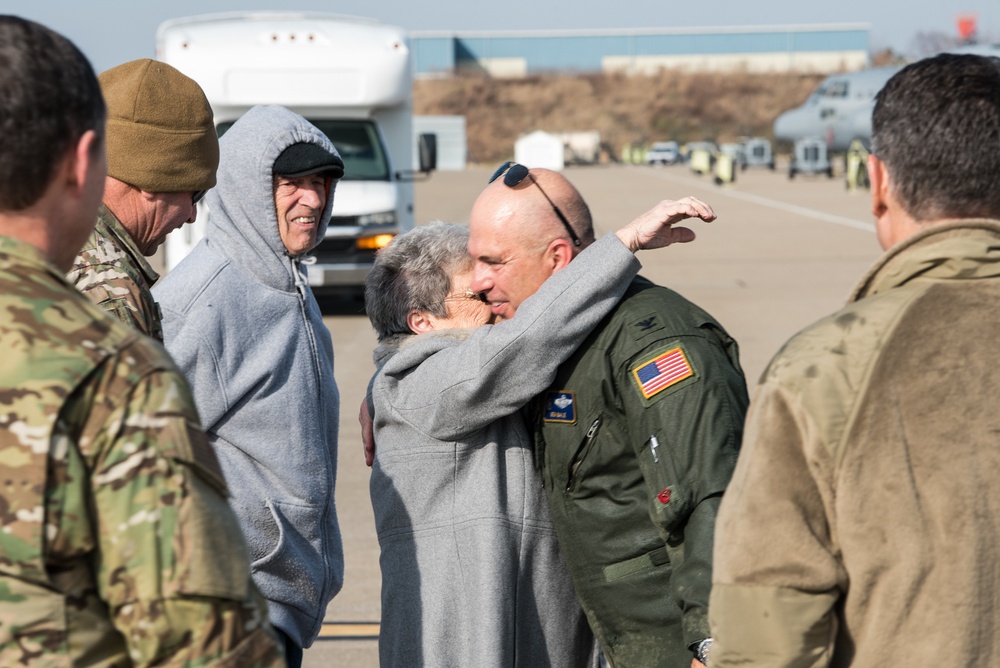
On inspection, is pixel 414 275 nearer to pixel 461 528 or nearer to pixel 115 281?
pixel 461 528

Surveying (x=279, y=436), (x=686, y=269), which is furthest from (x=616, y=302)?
(x=686, y=269)

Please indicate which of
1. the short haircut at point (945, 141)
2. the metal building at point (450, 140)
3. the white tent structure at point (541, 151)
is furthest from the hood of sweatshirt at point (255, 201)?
the metal building at point (450, 140)

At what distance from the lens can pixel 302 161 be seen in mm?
3082

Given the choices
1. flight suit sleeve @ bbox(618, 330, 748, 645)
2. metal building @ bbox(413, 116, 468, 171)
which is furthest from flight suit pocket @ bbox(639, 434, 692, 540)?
metal building @ bbox(413, 116, 468, 171)

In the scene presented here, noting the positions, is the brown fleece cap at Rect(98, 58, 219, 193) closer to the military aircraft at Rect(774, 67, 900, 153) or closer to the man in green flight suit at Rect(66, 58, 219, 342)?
the man in green flight suit at Rect(66, 58, 219, 342)

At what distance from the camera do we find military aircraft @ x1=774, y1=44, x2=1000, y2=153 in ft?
143

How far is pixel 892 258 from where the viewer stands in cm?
182

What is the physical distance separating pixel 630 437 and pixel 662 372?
0.16 metres

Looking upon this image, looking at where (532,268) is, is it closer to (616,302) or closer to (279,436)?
(616,302)

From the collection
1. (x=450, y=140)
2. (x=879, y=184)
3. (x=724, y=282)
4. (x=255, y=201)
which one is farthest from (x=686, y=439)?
(x=450, y=140)

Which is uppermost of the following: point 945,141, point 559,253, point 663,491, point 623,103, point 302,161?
point 945,141

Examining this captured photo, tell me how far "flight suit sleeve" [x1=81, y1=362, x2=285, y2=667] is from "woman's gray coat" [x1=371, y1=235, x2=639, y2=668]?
3.59 feet

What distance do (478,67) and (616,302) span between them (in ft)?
346

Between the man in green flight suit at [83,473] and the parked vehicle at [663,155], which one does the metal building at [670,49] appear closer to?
the parked vehicle at [663,155]
